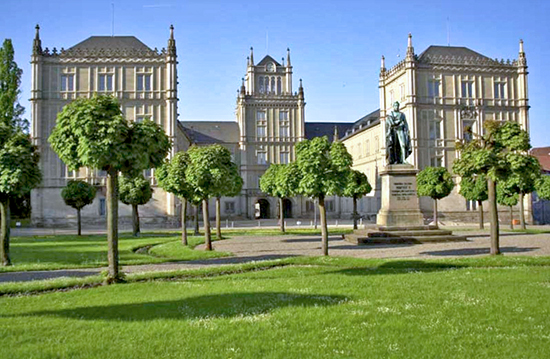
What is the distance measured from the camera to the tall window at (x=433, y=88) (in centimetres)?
6738

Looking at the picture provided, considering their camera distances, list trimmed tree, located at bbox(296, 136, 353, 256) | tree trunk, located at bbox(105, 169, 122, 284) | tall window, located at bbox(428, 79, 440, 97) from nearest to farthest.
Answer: tree trunk, located at bbox(105, 169, 122, 284) < trimmed tree, located at bbox(296, 136, 353, 256) < tall window, located at bbox(428, 79, 440, 97)

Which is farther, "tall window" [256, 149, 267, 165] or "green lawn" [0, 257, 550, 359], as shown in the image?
"tall window" [256, 149, 267, 165]

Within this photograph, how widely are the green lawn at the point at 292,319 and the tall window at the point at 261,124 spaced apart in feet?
231

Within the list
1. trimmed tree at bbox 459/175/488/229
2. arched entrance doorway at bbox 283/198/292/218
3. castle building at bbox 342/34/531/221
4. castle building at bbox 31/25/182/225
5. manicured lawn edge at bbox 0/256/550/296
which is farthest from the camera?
arched entrance doorway at bbox 283/198/292/218

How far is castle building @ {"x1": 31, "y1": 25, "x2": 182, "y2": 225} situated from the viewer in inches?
2324

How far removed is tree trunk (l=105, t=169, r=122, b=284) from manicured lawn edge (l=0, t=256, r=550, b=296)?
40 centimetres

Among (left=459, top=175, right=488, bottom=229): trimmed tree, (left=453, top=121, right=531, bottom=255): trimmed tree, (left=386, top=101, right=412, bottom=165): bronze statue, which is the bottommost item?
(left=459, top=175, right=488, bottom=229): trimmed tree

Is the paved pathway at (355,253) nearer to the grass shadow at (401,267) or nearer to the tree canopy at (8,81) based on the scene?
the grass shadow at (401,267)

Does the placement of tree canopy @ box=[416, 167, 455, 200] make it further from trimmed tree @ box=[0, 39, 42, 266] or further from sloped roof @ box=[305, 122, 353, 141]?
sloped roof @ box=[305, 122, 353, 141]

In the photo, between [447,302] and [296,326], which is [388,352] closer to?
[296,326]

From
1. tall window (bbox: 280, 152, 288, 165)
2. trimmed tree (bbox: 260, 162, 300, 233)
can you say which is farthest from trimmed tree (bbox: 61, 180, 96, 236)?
tall window (bbox: 280, 152, 288, 165)

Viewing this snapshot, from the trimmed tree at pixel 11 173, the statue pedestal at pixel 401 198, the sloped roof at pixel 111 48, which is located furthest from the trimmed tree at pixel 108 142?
the sloped roof at pixel 111 48

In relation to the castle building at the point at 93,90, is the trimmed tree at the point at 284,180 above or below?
below

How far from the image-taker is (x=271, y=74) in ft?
286
